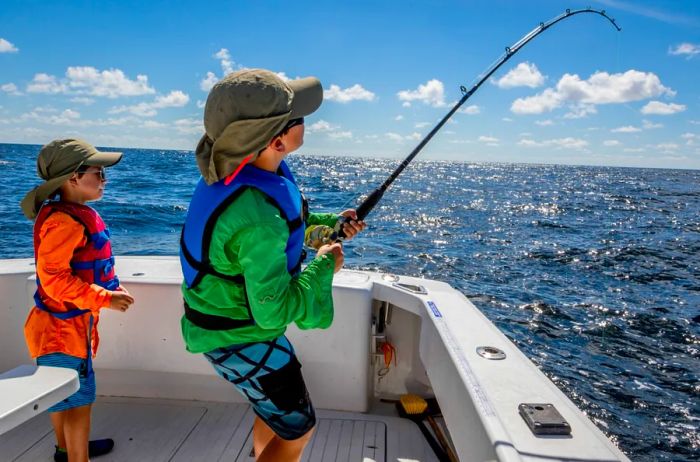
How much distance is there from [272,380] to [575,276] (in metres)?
9.40

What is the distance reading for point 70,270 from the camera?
1.91 metres

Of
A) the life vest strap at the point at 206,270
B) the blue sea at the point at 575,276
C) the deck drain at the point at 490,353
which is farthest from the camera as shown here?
the blue sea at the point at 575,276

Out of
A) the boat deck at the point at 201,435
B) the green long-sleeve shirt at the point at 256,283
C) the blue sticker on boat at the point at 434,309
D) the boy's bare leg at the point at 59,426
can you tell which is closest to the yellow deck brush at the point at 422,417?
the boat deck at the point at 201,435

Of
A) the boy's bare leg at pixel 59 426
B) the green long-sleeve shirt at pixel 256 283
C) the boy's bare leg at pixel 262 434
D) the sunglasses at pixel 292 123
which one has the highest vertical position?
the sunglasses at pixel 292 123

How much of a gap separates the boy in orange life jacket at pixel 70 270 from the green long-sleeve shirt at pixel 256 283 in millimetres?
729

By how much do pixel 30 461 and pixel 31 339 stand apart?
2.47 ft

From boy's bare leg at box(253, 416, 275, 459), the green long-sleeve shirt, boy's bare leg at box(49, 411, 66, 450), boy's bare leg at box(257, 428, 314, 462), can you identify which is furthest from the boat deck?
the green long-sleeve shirt

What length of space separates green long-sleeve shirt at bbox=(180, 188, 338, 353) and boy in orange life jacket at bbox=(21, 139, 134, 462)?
2.39 feet

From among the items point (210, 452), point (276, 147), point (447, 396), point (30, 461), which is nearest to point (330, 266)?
point (276, 147)

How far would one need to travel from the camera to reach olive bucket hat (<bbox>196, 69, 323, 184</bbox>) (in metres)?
1.20

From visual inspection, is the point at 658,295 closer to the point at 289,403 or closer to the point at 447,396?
the point at 447,396

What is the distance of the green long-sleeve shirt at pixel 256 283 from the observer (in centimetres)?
120

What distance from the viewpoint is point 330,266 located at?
1.42m

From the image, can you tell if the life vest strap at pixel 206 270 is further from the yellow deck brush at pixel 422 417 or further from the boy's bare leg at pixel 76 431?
the yellow deck brush at pixel 422 417
